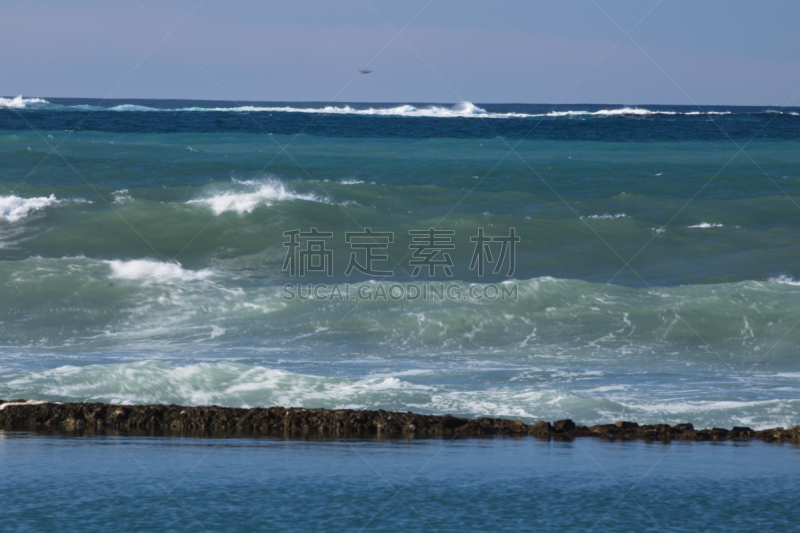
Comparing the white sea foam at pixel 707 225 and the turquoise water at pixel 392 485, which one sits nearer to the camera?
the turquoise water at pixel 392 485

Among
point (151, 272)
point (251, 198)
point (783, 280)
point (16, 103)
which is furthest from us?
point (16, 103)

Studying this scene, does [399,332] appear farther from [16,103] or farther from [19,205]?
[16,103]

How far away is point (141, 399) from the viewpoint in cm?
717

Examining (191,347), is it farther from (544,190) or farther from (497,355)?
(544,190)

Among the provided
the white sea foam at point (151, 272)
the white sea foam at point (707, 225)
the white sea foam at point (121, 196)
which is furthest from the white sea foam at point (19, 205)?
the white sea foam at point (707, 225)

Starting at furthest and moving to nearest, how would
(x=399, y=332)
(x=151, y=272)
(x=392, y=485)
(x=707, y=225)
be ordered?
(x=707, y=225) → (x=151, y=272) → (x=399, y=332) → (x=392, y=485)

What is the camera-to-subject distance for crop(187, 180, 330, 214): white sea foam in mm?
18969

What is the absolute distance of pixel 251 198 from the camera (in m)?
19.6

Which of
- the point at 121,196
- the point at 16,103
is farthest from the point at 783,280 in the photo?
the point at 16,103

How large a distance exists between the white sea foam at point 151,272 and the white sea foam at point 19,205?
5182 millimetres

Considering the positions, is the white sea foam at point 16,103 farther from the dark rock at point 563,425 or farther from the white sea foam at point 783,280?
the dark rock at point 563,425

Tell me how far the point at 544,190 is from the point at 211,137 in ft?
74.6

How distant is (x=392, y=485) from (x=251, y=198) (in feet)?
50.8

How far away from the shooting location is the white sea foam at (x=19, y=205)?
17.7 meters
